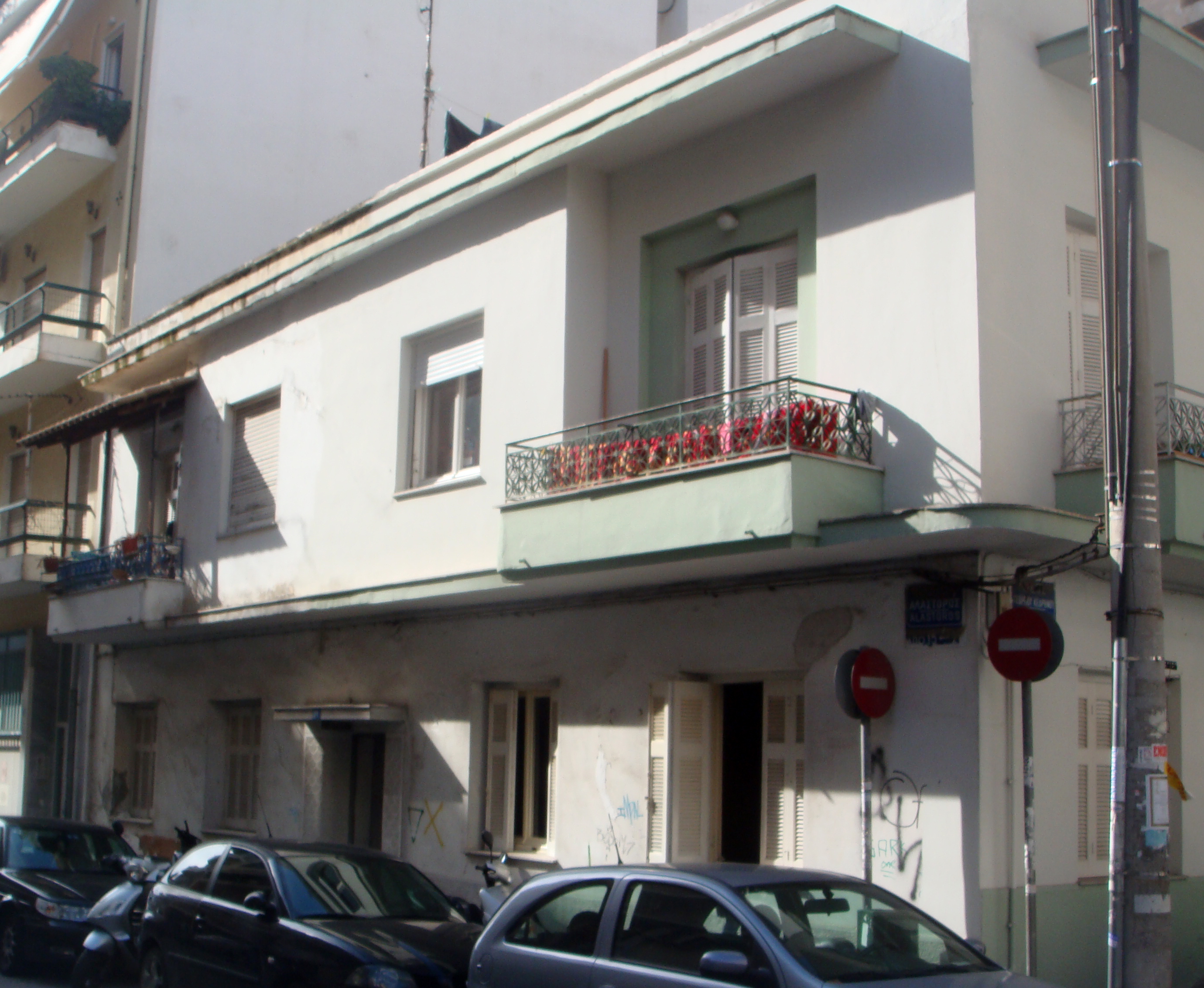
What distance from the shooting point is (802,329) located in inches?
422

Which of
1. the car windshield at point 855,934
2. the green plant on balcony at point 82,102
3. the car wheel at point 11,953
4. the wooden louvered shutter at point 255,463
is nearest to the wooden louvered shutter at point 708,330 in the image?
the car windshield at point 855,934

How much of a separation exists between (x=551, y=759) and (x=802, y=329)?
4765mm

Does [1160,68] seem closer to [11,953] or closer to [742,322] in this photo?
[742,322]

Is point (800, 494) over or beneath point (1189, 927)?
over

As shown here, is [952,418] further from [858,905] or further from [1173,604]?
[858,905]

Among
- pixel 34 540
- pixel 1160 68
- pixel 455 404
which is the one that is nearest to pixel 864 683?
pixel 1160 68

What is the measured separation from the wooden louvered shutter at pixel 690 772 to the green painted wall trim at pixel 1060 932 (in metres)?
2.70

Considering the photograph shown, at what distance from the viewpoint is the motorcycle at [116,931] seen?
10.1 m

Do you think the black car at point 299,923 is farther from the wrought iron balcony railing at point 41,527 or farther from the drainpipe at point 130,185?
the drainpipe at point 130,185

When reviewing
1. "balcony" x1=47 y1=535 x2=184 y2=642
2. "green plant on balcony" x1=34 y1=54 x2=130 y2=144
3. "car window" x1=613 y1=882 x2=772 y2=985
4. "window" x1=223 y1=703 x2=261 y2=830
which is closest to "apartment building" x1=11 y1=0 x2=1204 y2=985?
"window" x1=223 y1=703 x2=261 y2=830

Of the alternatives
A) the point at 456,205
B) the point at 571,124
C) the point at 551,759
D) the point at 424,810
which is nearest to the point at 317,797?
the point at 424,810

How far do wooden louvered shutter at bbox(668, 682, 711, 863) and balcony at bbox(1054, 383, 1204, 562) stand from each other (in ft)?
11.2

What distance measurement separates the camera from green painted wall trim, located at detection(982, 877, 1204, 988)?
9.08 metres

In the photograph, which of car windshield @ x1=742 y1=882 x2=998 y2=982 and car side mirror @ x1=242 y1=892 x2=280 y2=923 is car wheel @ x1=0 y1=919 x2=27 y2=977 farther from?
car windshield @ x1=742 y1=882 x2=998 y2=982
